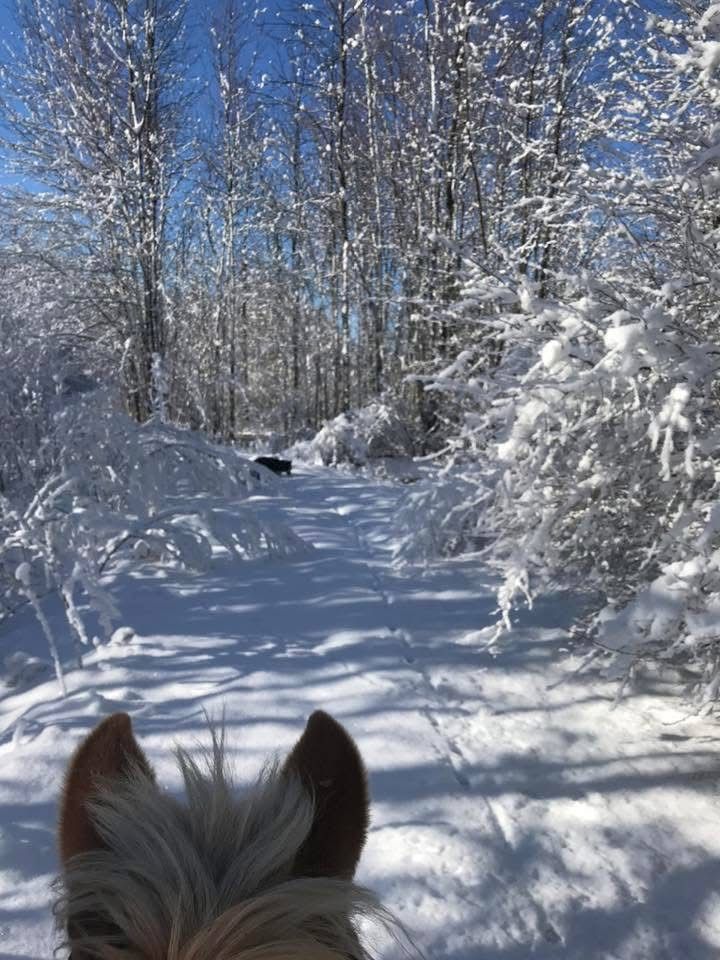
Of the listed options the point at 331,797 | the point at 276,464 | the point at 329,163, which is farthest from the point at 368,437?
the point at 331,797

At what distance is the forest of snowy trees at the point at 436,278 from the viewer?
2.68m

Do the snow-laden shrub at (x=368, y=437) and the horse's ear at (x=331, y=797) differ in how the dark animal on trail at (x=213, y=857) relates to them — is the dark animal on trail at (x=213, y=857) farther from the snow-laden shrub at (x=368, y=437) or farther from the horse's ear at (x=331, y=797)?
the snow-laden shrub at (x=368, y=437)

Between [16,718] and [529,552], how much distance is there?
2.27 metres

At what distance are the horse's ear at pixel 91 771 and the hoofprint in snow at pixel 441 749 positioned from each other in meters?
0.89

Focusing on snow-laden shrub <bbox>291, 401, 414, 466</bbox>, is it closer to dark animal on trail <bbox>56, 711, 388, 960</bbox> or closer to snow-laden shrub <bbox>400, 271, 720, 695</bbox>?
snow-laden shrub <bbox>400, 271, 720, 695</bbox>

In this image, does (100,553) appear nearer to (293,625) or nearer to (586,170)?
(293,625)

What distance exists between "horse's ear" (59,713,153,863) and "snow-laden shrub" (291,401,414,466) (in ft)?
38.5

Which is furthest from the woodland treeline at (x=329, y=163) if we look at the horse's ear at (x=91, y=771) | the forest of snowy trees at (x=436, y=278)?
the horse's ear at (x=91, y=771)

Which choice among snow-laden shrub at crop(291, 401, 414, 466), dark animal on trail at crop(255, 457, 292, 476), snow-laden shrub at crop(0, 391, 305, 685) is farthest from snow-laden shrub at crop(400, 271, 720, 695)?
snow-laden shrub at crop(291, 401, 414, 466)

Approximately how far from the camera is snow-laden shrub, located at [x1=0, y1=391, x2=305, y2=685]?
3400mm

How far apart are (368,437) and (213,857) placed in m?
12.1

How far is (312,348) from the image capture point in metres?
22.8

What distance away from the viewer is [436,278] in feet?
29.5

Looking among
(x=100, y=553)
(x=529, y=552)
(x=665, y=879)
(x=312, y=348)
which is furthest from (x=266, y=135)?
(x=665, y=879)
